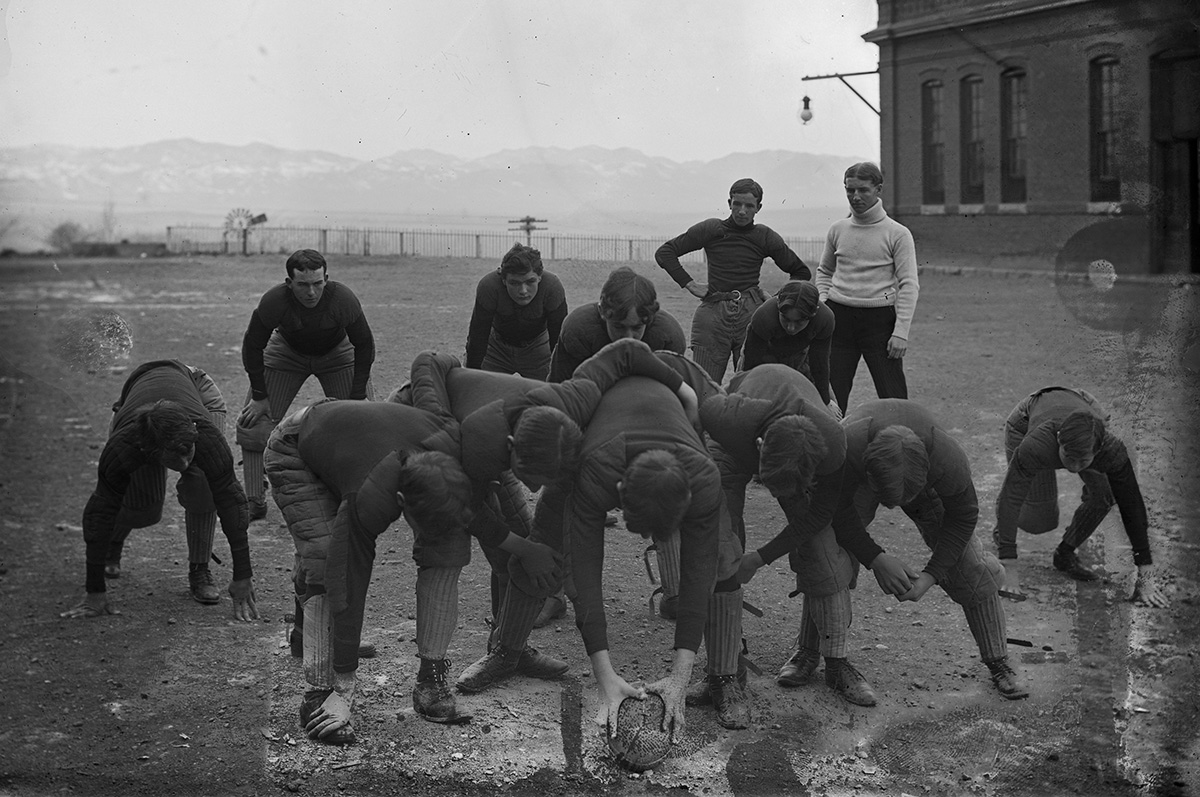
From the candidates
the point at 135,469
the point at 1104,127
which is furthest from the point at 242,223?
the point at 135,469

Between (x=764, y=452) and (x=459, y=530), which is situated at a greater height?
(x=764, y=452)

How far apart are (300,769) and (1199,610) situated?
398 cm

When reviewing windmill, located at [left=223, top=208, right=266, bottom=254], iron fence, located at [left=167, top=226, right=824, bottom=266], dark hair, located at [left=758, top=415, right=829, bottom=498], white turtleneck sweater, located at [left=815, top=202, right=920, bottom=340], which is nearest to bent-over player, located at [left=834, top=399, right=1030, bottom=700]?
dark hair, located at [left=758, top=415, right=829, bottom=498]

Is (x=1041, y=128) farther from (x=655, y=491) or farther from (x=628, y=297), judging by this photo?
(x=655, y=491)

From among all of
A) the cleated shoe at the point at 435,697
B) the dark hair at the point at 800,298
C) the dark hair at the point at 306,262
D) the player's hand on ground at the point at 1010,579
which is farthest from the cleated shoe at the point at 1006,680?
the dark hair at the point at 306,262

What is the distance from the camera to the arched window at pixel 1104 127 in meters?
15.5

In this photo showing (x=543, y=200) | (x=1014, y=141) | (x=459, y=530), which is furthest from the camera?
(x=1014, y=141)

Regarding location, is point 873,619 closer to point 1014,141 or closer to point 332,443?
point 332,443

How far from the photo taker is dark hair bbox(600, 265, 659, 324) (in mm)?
4824

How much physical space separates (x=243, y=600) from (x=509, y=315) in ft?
6.48

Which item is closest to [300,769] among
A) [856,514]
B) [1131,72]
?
[856,514]

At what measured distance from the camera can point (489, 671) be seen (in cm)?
445

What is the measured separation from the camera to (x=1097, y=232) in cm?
1670

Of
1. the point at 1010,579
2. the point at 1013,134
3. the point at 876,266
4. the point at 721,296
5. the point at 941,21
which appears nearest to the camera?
the point at 1010,579
